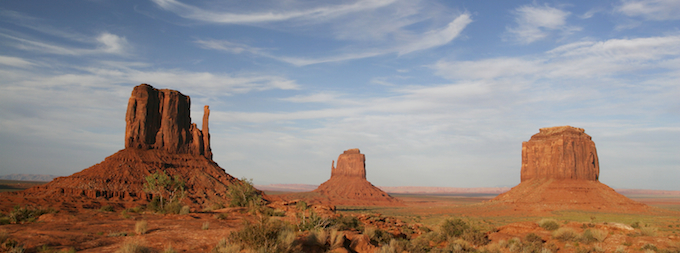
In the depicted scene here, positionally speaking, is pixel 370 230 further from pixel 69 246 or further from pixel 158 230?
pixel 69 246

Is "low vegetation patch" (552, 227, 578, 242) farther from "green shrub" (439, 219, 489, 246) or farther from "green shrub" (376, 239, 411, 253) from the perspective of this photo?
"green shrub" (376, 239, 411, 253)

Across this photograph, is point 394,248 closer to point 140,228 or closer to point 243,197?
point 140,228

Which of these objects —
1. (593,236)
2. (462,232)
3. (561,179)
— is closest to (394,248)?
(462,232)

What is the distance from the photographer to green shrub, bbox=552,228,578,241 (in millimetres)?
21844

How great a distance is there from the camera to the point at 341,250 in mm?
13891

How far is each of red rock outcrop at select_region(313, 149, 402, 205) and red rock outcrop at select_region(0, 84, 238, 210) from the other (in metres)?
51.2

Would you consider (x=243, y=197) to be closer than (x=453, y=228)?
No

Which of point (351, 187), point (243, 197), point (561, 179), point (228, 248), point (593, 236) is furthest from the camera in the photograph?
point (351, 187)

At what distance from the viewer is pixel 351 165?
493ft

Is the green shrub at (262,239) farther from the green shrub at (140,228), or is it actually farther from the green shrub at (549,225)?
the green shrub at (549,225)

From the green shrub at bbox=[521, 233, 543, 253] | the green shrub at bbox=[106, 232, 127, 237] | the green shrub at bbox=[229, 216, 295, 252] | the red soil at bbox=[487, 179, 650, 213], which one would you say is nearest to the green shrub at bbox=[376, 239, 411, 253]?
the green shrub at bbox=[229, 216, 295, 252]

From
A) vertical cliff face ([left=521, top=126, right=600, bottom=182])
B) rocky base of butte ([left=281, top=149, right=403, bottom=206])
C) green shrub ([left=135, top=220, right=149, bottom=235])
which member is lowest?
rocky base of butte ([left=281, top=149, right=403, bottom=206])

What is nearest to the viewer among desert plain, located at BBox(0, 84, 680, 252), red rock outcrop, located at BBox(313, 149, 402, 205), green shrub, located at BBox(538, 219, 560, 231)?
desert plain, located at BBox(0, 84, 680, 252)

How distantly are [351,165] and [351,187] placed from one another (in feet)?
47.7
